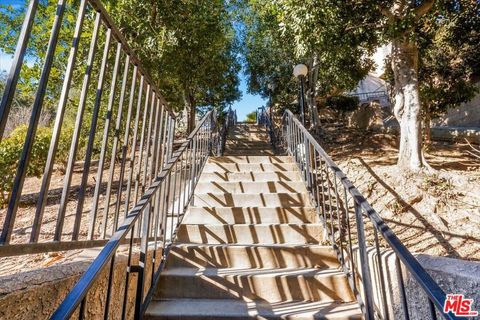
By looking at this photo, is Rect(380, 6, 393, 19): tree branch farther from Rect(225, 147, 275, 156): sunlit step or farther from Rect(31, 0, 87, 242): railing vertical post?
Rect(31, 0, 87, 242): railing vertical post

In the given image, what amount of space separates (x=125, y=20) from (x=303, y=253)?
593 centimetres

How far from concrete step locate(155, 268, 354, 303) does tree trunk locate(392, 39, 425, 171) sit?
3897 mm

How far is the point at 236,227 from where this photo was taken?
3059 millimetres

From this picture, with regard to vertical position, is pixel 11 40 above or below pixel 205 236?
above

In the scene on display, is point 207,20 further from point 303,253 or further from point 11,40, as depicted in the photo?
point 303,253

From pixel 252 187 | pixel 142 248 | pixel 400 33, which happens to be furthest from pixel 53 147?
pixel 400 33

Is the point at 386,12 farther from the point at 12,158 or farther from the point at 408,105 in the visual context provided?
the point at 12,158

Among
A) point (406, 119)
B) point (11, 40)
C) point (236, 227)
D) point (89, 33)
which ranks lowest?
point (236, 227)

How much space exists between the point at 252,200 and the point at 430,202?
316 centimetres

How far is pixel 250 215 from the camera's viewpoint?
3324 mm

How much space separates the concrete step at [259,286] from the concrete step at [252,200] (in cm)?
131

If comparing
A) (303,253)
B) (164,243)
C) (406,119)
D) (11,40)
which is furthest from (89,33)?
(406,119)

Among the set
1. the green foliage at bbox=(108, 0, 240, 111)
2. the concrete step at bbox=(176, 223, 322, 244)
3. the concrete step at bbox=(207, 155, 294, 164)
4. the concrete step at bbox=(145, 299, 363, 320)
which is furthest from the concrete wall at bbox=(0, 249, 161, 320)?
the green foliage at bbox=(108, 0, 240, 111)

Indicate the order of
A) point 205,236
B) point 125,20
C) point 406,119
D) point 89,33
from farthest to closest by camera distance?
1. point 125,20
2. point 406,119
3. point 89,33
4. point 205,236
